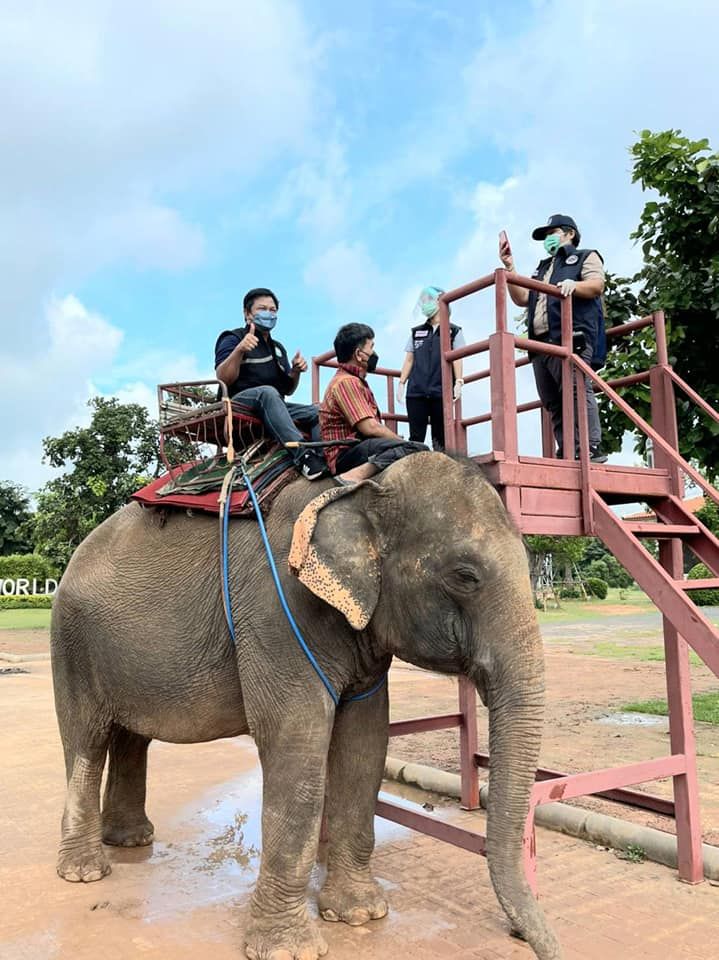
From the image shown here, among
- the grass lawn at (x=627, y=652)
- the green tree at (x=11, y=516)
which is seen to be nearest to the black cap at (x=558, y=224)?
the grass lawn at (x=627, y=652)

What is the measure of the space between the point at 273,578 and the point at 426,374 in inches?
88.3

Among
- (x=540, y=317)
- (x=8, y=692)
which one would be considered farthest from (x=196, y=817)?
(x=8, y=692)

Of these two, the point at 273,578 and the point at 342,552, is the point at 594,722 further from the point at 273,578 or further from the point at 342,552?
the point at 342,552

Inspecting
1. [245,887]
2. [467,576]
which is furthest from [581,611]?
[467,576]

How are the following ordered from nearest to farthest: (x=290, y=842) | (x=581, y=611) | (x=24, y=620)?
(x=290, y=842)
(x=24, y=620)
(x=581, y=611)

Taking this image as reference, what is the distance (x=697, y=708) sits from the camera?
34.0ft

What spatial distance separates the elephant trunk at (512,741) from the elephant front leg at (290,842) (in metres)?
0.83

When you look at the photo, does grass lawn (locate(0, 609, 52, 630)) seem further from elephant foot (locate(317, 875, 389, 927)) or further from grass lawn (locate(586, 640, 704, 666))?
elephant foot (locate(317, 875, 389, 927))

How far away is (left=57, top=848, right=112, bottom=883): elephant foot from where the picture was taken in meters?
4.75

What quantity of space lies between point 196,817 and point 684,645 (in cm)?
358

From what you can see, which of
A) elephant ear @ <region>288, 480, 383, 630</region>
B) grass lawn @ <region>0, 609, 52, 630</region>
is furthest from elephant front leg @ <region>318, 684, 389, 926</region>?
grass lawn @ <region>0, 609, 52, 630</region>

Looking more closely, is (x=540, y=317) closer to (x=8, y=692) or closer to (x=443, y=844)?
(x=443, y=844)

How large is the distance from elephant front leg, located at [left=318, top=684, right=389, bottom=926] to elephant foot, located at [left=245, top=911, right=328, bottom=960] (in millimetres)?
453

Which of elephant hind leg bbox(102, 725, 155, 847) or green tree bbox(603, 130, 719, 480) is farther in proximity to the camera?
green tree bbox(603, 130, 719, 480)
